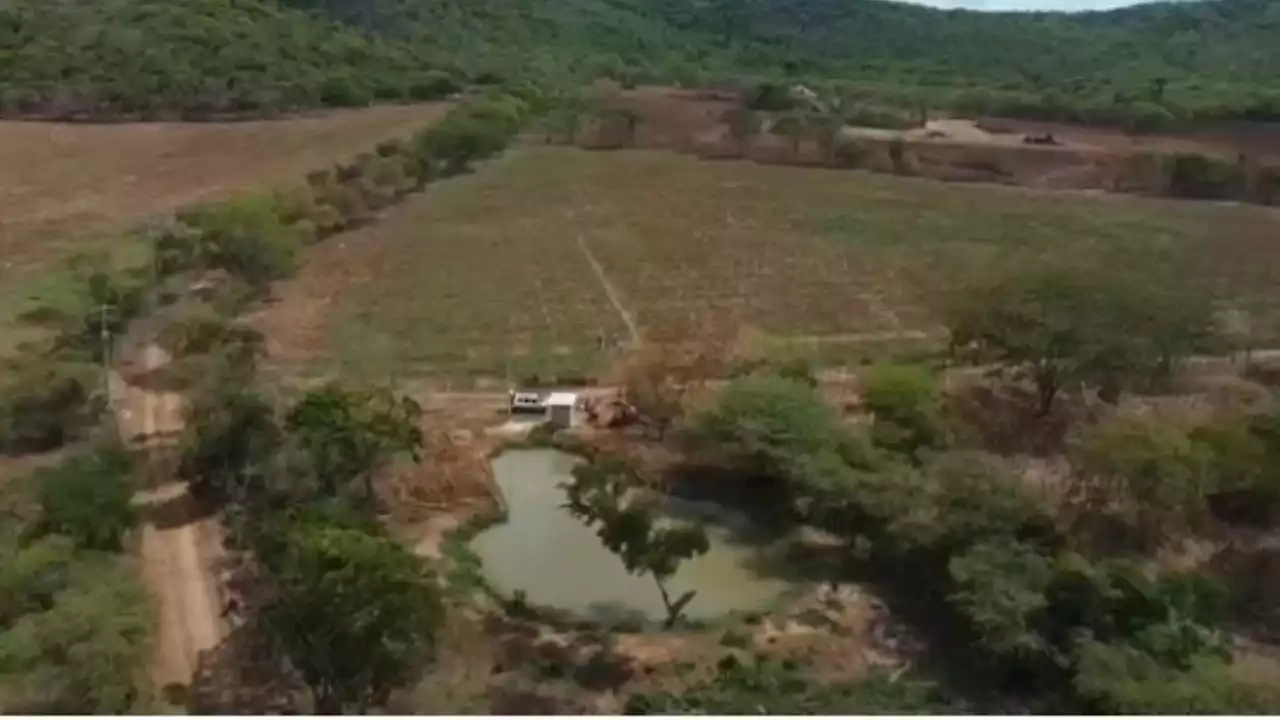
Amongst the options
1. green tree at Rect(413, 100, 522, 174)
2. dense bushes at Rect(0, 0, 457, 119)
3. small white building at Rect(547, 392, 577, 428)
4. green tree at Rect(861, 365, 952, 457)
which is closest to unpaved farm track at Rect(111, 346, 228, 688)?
small white building at Rect(547, 392, 577, 428)

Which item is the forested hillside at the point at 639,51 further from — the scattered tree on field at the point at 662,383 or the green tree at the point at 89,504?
the green tree at the point at 89,504

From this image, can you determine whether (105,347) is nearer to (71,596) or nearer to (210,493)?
(210,493)

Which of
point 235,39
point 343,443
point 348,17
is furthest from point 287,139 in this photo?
point 343,443

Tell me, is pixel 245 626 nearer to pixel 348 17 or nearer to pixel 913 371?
pixel 913 371

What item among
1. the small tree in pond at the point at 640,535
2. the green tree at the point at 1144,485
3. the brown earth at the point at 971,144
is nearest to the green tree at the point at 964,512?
the green tree at the point at 1144,485

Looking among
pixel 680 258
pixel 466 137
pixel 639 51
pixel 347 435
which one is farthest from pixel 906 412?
pixel 639 51

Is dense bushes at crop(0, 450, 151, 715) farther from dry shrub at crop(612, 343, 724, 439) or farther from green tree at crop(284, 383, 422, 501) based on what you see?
dry shrub at crop(612, 343, 724, 439)
